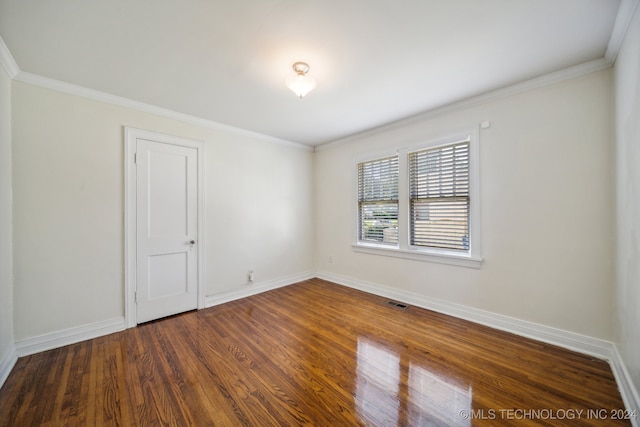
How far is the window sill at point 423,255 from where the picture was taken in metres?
2.89

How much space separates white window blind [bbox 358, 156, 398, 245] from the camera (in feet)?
12.3

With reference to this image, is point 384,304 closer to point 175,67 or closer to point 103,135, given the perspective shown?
point 175,67

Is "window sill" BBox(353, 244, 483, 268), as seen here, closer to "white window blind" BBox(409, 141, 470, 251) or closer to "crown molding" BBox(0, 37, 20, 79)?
"white window blind" BBox(409, 141, 470, 251)

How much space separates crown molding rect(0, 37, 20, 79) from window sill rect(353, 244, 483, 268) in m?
4.23

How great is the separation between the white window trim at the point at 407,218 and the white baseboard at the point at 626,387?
46.3 inches

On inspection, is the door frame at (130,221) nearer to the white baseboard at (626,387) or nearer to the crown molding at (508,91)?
the crown molding at (508,91)

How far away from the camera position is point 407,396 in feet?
5.65

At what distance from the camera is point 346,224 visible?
4344 millimetres

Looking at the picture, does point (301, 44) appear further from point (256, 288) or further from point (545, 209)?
point (256, 288)

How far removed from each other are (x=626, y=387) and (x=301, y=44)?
339 centimetres

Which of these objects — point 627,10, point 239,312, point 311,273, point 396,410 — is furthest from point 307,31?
point 311,273

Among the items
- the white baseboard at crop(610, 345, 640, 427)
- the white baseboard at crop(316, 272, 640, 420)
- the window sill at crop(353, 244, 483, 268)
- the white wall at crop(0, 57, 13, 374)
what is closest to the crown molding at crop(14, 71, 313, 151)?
the white wall at crop(0, 57, 13, 374)

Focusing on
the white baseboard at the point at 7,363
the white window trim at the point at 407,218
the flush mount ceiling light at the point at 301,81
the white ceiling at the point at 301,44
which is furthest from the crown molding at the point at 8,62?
the white window trim at the point at 407,218

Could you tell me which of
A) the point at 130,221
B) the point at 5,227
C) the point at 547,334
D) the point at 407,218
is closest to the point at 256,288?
the point at 130,221
